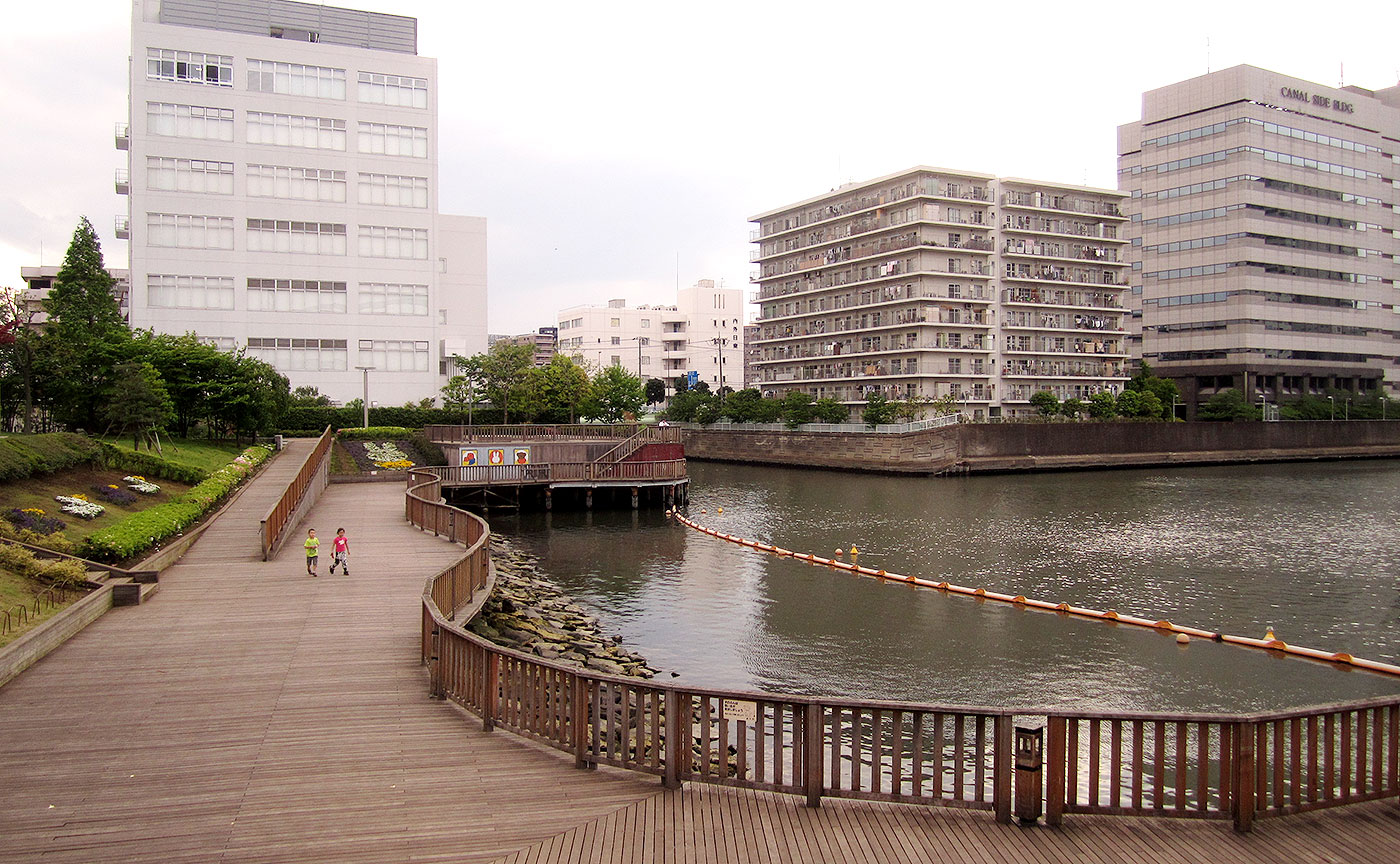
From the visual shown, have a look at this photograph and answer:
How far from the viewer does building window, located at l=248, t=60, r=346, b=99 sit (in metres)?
68.5

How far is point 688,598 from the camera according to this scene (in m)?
27.6

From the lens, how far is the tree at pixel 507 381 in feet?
227

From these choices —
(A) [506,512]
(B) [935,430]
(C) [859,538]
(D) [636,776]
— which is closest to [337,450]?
(A) [506,512]

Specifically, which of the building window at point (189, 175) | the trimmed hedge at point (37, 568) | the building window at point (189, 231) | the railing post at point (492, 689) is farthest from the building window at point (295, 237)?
the railing post at point (492, 689)

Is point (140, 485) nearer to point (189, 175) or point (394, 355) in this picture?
point (394, 355)

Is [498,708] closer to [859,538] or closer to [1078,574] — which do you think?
[1078,574]

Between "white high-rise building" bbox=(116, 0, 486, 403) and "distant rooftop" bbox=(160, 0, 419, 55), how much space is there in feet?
0.38

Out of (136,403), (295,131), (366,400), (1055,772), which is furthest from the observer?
(295,131)

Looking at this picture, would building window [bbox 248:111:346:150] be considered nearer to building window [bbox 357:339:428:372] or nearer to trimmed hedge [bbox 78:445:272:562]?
building window [bbox 357:339:428:372]

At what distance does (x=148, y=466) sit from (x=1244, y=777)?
112ft

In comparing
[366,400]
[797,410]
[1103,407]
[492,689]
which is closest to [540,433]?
[366,400]

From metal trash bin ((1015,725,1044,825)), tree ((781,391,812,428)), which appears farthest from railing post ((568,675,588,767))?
tree ((781,391,812,428))

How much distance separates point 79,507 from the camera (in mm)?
23328

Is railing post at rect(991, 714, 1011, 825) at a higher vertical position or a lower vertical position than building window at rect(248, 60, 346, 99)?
lower
